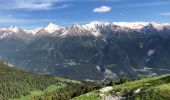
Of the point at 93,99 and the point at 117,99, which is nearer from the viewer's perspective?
the point at 117,99

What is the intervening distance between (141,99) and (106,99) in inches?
633

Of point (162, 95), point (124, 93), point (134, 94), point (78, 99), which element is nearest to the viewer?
point (162, 95)

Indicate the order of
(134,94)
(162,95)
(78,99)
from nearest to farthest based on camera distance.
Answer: (162,95) < (134,94) < (78,99)

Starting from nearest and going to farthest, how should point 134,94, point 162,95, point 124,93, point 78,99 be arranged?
1. point 162,95
2. point 134,94
3. point 124,93
4. point 78,99

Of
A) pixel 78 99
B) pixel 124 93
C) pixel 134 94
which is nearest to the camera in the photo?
pixel 134 94

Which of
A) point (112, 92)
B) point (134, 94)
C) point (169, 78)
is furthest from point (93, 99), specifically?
point (169, 78)

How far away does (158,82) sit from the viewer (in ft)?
367

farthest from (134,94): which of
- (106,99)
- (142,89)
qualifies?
(106,99)

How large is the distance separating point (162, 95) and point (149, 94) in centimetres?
392

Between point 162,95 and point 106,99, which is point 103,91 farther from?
point 162,95

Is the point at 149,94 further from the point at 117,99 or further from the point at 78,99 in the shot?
the point at 78,99

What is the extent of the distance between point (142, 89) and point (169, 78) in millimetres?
12248

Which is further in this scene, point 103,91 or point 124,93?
point 103,91

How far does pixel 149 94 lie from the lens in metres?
97.2
